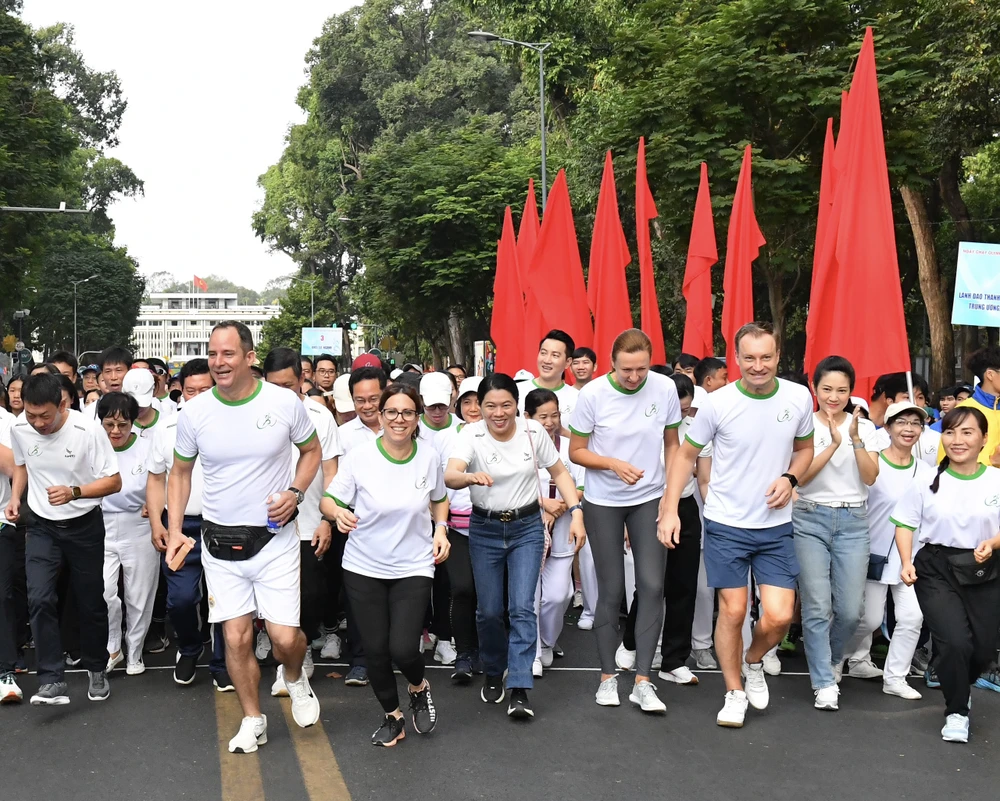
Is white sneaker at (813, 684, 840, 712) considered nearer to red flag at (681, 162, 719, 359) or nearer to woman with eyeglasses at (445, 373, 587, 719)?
woman with eyeglasses at (445, 373, 587, 719)

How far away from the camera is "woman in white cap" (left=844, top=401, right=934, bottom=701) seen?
6965 mm

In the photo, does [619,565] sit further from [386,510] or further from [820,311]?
[820,311]

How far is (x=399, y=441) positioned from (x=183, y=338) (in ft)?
647

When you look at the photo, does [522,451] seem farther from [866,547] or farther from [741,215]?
[741,215]

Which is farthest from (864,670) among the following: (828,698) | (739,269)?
(739,269)

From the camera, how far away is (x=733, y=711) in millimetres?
6164

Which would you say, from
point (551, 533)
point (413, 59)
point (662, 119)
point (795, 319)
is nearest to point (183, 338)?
point (413, 59)

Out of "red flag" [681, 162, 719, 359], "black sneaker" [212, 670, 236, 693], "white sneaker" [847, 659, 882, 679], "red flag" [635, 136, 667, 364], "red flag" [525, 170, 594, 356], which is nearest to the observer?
"black sneaker" [212, 670, 236, 693]

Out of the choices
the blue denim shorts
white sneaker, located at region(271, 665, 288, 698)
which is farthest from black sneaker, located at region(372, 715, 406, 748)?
the blue denim shorts

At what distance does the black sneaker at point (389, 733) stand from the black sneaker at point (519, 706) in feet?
1.94

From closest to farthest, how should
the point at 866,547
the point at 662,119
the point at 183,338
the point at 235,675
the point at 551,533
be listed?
the point at 235,675
the point at 866,547
the point at 551,533
the point at 662,119
the point at 183,338

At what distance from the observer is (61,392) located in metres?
6.65

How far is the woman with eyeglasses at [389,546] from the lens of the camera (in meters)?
5.86

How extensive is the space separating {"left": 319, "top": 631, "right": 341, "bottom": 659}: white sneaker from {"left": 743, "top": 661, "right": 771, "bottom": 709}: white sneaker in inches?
103
